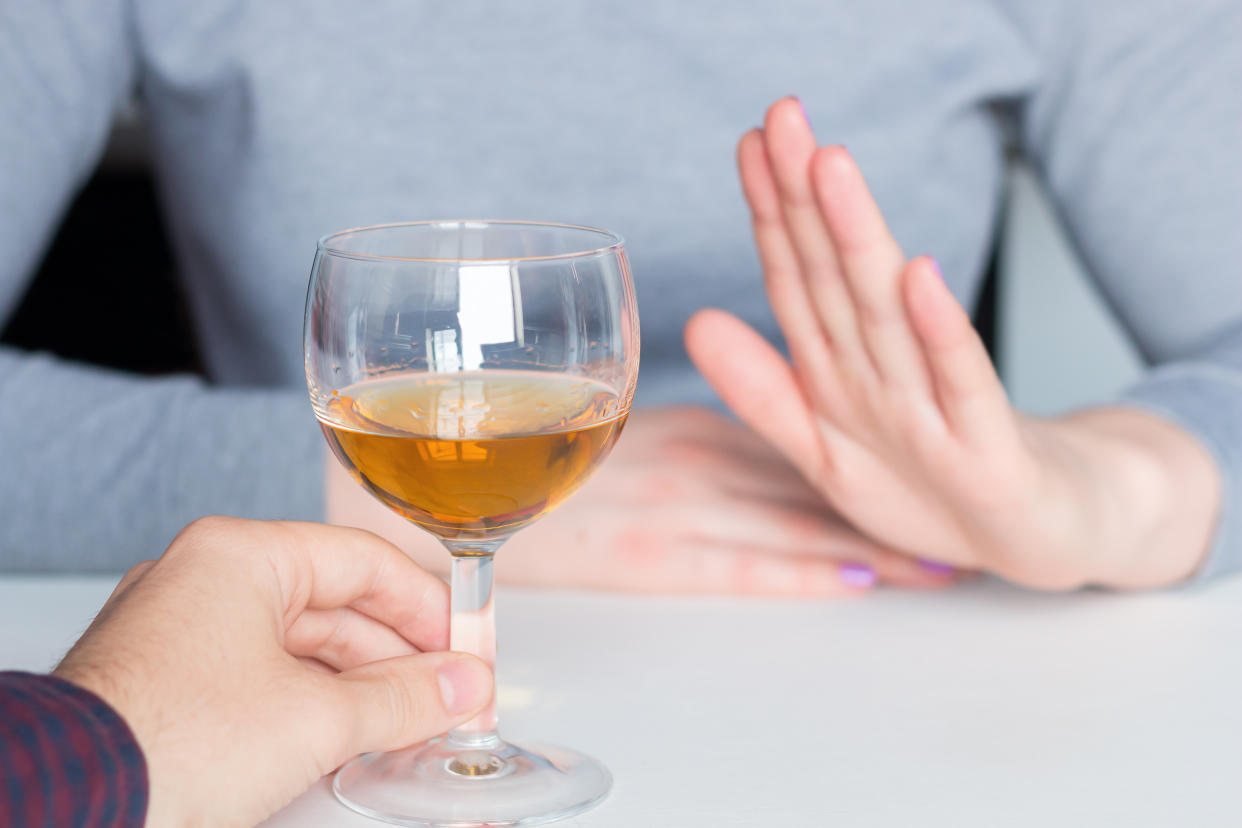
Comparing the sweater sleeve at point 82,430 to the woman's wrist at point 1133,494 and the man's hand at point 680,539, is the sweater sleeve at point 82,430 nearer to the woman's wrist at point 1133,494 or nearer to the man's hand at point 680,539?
the man's hand at point 680,539

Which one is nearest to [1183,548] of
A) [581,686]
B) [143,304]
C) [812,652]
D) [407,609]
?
[812,652]

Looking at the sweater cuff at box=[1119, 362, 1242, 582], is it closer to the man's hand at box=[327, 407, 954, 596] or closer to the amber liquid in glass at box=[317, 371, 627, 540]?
the man's hand at box=[327, 407, 954, 596]

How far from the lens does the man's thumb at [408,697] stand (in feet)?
1.68

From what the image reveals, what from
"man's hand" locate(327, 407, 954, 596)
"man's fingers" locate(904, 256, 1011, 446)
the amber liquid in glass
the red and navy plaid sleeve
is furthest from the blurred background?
the red and navy plaid sleeve

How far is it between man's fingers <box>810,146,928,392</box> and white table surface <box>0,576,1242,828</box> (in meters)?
0.18

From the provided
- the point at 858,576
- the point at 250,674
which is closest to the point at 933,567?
the point at 858,576

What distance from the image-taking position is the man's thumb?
A: 0.51 meters

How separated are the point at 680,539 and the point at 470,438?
0.37 m

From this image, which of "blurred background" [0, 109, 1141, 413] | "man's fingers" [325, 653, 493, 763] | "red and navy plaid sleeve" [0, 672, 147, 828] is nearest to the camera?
"red and navy plaid sleeve" [0, 672, 147, 828]

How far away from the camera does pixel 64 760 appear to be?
16.1 inches

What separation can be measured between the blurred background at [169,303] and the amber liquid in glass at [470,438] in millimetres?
1791

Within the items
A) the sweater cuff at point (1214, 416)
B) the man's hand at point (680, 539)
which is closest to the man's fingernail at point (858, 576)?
the man's hand at point (680, 539)

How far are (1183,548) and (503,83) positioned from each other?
0.74m

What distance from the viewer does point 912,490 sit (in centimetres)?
80
